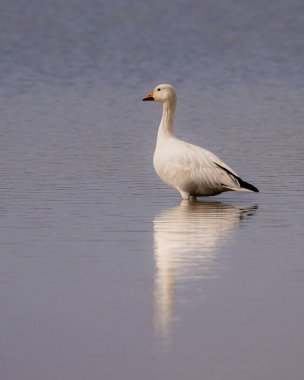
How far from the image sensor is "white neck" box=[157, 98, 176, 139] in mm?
16953

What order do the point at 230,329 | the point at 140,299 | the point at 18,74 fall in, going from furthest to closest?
the point at 18,74
the point at 140,299
the point at 230,329

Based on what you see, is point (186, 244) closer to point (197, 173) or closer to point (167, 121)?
point (197, 173)

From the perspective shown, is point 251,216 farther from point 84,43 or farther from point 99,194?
point 84,43

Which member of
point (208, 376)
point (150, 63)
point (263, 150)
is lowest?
point (208, 376)

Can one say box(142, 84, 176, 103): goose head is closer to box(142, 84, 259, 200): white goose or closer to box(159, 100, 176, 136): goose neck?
box(159, 100, 176, 136): goose neck

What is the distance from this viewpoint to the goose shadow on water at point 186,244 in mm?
9575

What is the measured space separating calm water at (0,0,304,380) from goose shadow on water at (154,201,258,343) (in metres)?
0.02

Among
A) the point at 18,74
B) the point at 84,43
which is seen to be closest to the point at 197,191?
the point at 18,74

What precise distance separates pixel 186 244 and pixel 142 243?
1.31 feet

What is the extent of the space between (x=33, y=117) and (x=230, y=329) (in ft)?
55.0

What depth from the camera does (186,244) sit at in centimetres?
1177

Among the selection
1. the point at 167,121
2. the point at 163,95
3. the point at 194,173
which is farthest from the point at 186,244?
the point at 163,95

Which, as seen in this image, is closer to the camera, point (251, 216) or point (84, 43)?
point (251, 216)

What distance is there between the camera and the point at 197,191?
1588cm
